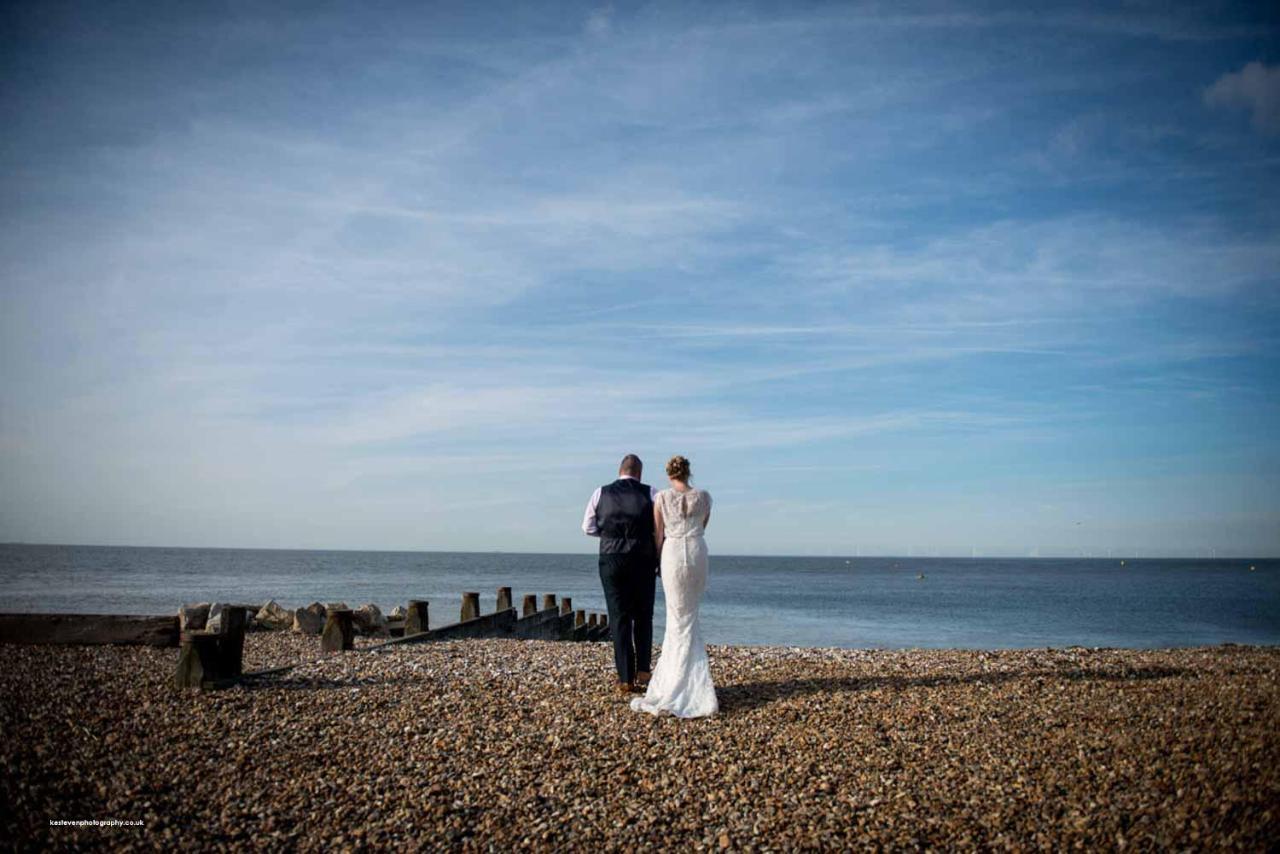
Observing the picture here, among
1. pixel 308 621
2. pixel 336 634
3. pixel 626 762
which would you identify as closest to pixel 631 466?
pixel 626 762

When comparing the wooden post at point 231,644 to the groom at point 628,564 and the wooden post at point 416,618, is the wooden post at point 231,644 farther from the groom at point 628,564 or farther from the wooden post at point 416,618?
the wooden post at point 416,618

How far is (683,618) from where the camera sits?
798cm

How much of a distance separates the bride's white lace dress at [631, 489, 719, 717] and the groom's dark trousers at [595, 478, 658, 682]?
277 mm

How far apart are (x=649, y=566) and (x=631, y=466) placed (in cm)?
109

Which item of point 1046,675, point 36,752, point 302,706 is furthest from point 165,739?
point 1046,675

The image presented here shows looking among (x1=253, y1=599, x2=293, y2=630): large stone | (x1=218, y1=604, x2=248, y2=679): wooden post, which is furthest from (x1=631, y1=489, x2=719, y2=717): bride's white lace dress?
(x1=253, y1=599, x2=293, y2=630): large stone

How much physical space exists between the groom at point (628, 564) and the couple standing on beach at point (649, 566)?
0.01m

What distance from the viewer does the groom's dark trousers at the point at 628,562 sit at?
8.41 metres

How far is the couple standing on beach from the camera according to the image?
7832mm

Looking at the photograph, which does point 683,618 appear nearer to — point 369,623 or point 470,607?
point 470,607

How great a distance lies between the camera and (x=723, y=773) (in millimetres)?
5820

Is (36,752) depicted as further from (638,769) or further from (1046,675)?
(1046,675)

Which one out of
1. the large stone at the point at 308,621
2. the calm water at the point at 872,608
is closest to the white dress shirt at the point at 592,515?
the large stone at the point at 308,621

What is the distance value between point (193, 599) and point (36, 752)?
126ft
